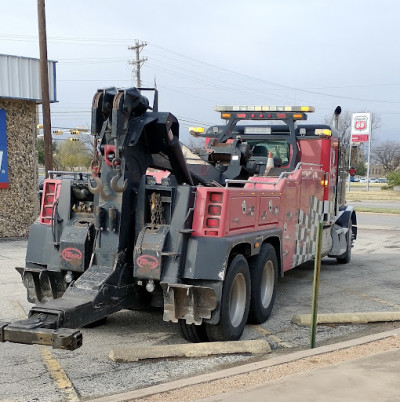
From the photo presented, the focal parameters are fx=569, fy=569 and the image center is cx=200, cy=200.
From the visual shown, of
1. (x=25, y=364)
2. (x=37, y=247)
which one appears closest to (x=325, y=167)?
(x=37, y=247)

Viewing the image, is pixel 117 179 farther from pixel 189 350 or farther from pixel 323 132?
pixel 323 132

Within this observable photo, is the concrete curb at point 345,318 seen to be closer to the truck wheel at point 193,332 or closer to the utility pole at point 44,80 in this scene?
the truck wheel at point 193,332

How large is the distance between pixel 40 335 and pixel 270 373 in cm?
198

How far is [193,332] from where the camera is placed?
597 centimetres

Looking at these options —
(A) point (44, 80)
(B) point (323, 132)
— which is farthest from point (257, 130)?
→ (A) point (44, 80)

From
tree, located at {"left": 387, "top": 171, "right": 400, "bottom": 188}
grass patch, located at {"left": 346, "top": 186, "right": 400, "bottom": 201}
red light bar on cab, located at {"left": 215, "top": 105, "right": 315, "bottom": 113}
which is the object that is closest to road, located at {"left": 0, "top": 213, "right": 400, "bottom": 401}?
red light bar on cab, located at {"left": 215, "top": 105, "right": 315, "bottom": 113}

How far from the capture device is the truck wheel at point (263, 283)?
21.9 feet

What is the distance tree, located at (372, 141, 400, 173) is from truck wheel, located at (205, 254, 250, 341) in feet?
325

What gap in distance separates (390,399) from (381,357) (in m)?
1.00

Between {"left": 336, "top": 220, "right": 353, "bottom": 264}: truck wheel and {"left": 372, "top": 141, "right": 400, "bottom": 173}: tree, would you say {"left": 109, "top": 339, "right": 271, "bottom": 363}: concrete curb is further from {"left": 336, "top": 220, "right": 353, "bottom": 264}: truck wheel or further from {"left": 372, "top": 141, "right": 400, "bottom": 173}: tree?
{"left": 372, "top": 141, "right": 400, "bottom": 173}: tree

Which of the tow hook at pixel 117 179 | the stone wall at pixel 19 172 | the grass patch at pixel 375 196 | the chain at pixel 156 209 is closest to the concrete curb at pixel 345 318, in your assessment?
the chain at pixel 156 209

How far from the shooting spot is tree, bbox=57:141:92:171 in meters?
51.6

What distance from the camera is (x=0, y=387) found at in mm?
4777

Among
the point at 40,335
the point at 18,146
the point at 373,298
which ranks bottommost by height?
the point at 373,298
